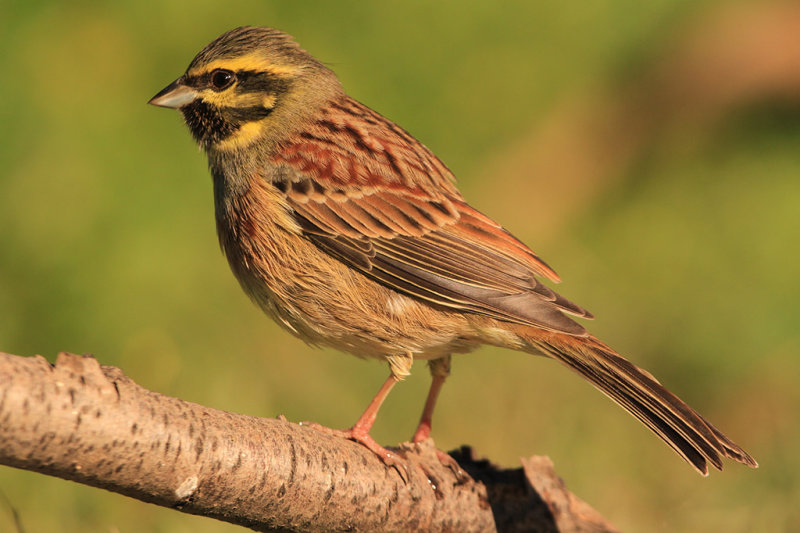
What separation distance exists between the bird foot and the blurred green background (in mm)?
993

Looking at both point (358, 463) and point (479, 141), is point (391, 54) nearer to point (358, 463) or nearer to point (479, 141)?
point (479, 141)

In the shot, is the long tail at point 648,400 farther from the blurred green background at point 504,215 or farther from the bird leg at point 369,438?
the blurred green background at point 504,215

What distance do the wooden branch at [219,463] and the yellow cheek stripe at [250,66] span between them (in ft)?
5.67

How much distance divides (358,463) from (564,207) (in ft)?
17.0

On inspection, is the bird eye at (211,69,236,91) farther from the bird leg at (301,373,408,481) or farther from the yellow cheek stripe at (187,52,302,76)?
the bird leg at (301,373,408,481)

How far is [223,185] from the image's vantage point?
4.51 meters

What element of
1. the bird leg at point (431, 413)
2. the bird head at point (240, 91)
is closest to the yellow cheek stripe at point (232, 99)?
the bird head at point (240, 91)

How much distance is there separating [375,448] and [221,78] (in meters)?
1.74

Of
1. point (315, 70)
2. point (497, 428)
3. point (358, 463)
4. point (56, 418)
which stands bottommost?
point (56, 418)

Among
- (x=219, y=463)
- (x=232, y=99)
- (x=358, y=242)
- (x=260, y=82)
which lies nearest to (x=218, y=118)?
(x=232, y=99)

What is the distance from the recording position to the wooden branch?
9.04ft

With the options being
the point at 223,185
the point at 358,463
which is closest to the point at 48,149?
the point at 223,185

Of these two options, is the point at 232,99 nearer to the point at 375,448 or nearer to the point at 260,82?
the point at 260,82

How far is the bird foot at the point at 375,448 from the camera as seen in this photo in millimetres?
3838
